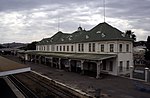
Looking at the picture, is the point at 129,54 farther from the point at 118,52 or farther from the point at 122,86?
the point at 122,86

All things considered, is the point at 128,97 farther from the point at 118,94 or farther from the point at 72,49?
the point at 72,49

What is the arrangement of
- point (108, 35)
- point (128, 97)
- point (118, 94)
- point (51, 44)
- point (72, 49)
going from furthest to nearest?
point (51, 44), point (72, 49), point (108, 35), point (118, 94), point (128, 97)

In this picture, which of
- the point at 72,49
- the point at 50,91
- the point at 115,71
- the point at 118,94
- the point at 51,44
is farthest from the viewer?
the point at 51,44

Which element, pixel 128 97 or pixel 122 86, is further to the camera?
pixel 122 86

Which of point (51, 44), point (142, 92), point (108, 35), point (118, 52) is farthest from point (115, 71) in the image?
point (51, 44)

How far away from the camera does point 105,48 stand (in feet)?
90.8

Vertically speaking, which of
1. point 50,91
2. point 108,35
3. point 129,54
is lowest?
point 50,91

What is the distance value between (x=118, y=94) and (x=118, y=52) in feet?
35.1

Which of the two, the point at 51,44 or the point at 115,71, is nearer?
the point at 115,71

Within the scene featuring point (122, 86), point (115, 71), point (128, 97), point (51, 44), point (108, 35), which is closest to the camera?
point (128, 97)

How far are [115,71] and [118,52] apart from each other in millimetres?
2501

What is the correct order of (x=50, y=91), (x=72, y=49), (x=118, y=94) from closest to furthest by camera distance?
1. (x=118, y=94)
2. (x=50, y=91)
3. (x=72, y=49)

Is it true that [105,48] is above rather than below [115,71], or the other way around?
above

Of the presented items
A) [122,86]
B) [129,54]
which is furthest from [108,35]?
[122,86]
